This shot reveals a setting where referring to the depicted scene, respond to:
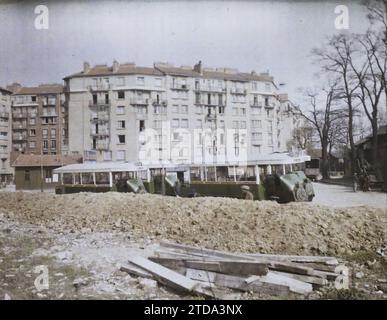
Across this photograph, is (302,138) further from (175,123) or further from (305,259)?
(175,123)

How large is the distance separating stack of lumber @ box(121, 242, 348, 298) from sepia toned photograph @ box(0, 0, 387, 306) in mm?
67

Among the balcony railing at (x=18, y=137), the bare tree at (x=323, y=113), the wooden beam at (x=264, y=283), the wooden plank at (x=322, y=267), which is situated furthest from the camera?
the balcony railing at (x=18, y=137)

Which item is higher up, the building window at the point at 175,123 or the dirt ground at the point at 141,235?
the building window at the point at 175,123

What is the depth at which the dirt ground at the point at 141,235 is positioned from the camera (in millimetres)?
2979

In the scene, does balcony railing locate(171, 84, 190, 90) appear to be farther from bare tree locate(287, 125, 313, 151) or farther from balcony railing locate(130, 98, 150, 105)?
bare tree locate(287, 125, 313, 151)

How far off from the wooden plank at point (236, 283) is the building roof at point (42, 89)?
242cm

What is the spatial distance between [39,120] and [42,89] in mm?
349

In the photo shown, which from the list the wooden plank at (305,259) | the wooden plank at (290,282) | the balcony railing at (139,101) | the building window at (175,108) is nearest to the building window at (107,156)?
the balcony railing at (139,101)

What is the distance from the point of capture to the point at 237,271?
288 cm

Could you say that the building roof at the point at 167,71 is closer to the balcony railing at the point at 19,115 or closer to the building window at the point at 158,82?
the building window at the point at 158,82

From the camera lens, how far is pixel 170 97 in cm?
333

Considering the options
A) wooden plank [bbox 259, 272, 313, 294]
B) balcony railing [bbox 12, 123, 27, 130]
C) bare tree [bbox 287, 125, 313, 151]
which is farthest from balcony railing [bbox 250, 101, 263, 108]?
balcony railing [bbox 12, 123, 27, 130]
